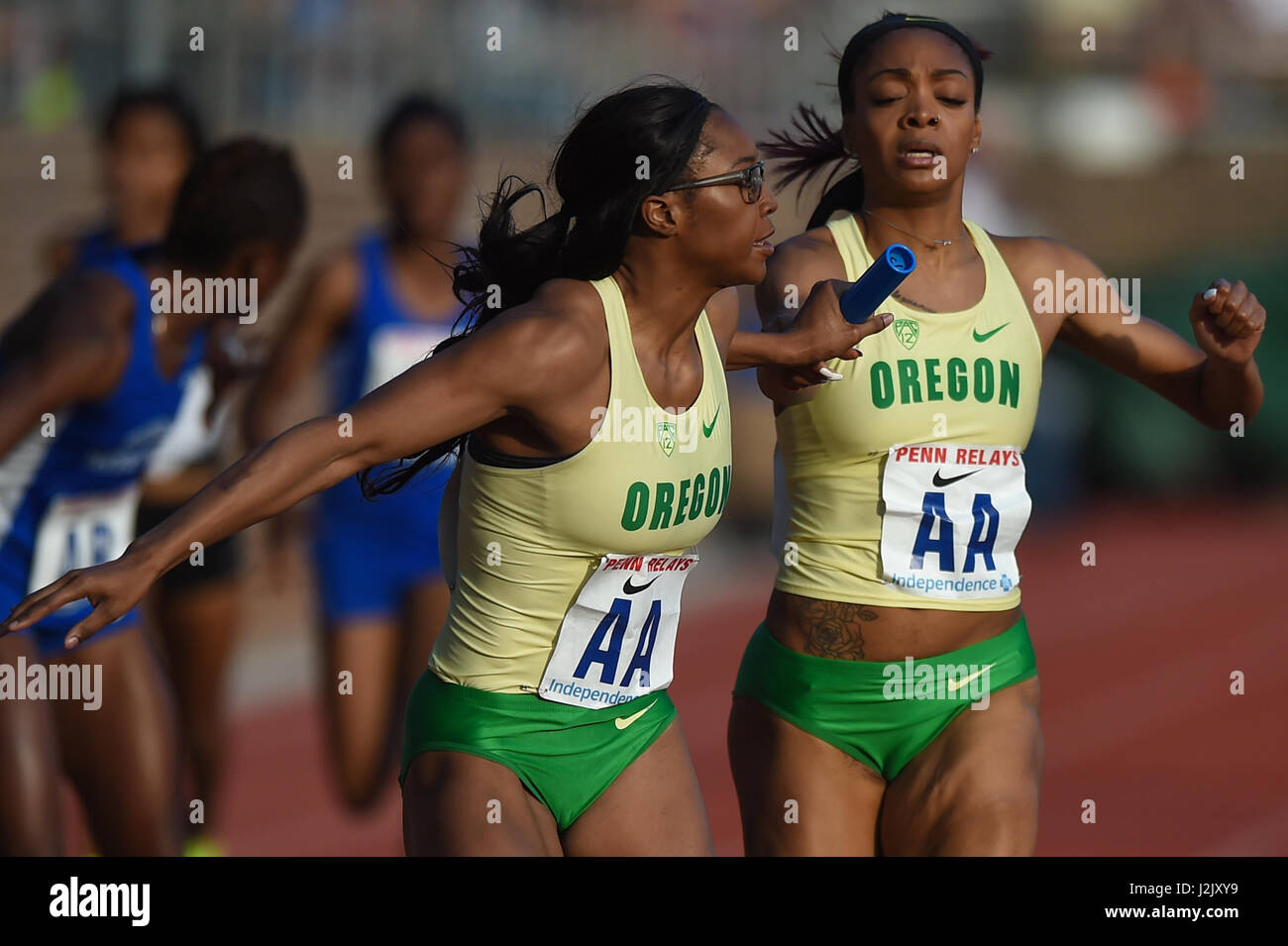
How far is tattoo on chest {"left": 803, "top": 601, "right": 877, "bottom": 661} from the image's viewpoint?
442cm

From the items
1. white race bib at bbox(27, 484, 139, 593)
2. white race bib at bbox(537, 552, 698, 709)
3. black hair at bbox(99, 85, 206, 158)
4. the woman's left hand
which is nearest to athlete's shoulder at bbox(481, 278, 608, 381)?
white race bib at bbox(537, 552, 698, 709)

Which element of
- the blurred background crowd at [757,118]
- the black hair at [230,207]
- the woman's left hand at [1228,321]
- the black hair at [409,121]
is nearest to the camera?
the woman's left hand at [1228,321]

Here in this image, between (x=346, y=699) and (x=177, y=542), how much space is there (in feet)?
12.9

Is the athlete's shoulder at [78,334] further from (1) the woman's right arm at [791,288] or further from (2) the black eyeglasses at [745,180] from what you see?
(2) the black eyeglasses at [745,180]

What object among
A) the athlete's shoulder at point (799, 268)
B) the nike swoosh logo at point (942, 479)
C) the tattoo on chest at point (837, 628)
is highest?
the athlete's shoulder at point (799, 268)

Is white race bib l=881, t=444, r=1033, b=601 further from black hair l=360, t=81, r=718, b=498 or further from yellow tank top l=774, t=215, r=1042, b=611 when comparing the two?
black hair l=360, t=81, r=718, b=498

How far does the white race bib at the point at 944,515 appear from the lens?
4.38 m

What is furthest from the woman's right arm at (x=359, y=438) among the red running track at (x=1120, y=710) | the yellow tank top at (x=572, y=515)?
the red running track at (x=1120, y=710)

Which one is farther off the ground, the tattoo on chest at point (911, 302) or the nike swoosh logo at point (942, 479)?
the tattoo on chest at point (911, 302)

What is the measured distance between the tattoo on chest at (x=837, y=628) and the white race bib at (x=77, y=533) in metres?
2.11

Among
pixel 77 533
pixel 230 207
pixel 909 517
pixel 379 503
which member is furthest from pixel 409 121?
pixel 909 517

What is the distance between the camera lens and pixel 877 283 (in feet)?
13.4
